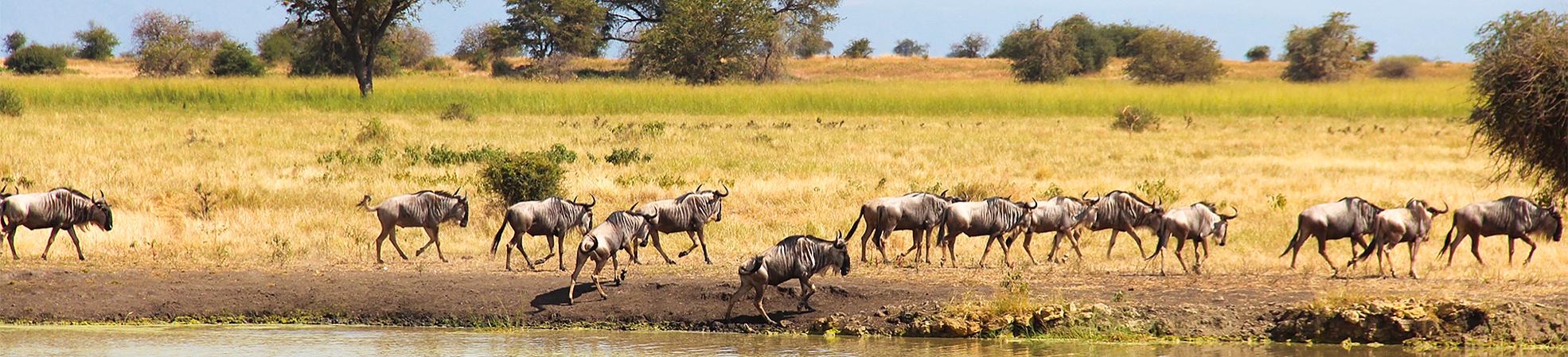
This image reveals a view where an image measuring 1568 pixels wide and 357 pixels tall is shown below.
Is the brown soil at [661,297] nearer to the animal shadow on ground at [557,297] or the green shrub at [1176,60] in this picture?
the animal shadow on ground at [557,297]

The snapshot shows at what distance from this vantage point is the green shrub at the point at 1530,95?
42.5ft

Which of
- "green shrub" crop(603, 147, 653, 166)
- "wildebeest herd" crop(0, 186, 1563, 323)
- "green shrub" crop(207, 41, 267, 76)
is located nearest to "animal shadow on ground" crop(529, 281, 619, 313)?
"wildebeest herd" crop(0, 186, 1563, 323)

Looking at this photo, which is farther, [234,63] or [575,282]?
[234,63]

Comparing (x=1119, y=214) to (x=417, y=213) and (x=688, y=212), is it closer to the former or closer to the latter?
(x=688, y=212)

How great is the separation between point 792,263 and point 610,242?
1.59 meters

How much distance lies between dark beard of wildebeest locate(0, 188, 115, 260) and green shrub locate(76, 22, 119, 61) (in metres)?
73.7

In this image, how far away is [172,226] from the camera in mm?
14836

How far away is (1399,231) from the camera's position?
459 inches

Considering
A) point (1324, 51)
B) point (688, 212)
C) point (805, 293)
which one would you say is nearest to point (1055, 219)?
point (688, 212)

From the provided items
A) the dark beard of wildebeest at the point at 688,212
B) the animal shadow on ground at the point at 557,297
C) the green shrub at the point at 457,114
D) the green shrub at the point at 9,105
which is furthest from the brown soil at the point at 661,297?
the green shrub at the point at 9,105

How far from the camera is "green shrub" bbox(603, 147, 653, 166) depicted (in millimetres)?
21125

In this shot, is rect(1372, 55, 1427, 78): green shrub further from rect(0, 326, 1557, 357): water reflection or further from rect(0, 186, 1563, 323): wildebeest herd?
rect(0, 326, 1557, 357): water reflection

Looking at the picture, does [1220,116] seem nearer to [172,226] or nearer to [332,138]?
[332,138]

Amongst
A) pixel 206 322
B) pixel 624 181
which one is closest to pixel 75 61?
pixel 624 181
